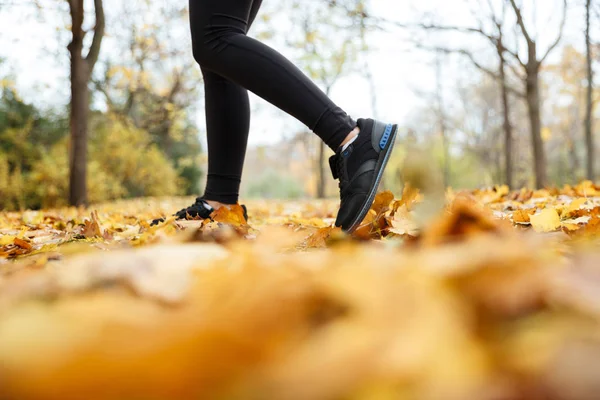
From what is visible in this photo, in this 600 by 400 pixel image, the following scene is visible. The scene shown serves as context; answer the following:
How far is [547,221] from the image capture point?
1.13 metres

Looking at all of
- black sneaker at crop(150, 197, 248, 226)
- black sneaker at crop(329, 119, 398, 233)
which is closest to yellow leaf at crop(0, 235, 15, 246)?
black sneaker at crop(150, 197, 248, 226)

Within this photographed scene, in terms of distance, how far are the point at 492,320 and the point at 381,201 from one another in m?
0.96

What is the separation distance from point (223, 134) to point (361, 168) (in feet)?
2.31

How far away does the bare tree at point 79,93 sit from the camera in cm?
571

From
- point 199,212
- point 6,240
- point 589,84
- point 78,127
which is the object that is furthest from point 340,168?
point 589,84

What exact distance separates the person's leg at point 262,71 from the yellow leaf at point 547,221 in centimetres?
61

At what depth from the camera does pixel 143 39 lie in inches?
464

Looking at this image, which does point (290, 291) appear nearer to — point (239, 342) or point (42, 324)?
point (239, 342)

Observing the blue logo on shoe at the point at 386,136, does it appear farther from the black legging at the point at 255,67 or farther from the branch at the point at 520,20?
the branch at the point at 520,20

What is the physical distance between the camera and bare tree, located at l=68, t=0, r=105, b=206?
18.7 ft

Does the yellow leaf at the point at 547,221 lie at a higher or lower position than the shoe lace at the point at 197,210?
lower

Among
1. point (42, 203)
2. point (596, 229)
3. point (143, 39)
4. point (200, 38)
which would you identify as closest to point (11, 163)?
point (42, 203)

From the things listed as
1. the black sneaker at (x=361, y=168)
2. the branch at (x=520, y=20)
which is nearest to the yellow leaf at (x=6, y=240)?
the black sneaker at (x=361, y=168)

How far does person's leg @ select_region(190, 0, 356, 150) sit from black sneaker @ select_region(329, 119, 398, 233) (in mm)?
58
